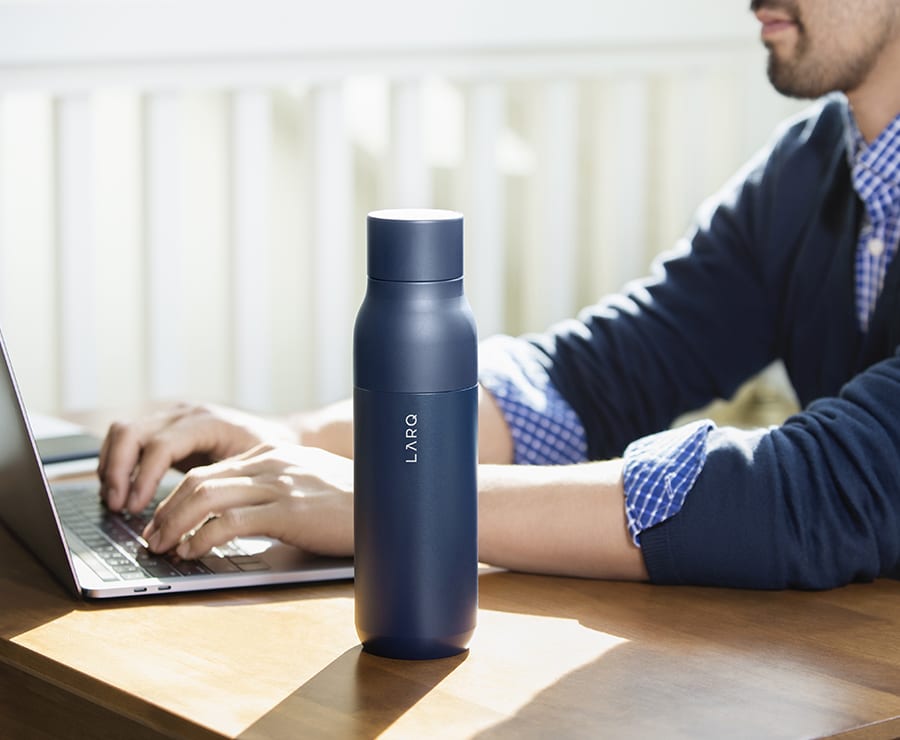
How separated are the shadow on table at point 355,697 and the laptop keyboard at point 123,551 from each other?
0.19 m

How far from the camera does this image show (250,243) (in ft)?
8.13

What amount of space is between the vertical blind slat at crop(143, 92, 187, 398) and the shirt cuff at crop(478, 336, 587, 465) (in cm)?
114

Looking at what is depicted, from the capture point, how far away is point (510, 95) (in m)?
4.46

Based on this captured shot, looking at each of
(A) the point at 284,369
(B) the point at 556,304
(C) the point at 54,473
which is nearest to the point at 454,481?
(C) the point at 54,473

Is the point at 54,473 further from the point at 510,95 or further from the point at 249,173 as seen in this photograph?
the point at 510,95

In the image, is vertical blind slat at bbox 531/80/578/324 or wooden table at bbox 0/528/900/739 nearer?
wooden table at bbox 0/528/900/739

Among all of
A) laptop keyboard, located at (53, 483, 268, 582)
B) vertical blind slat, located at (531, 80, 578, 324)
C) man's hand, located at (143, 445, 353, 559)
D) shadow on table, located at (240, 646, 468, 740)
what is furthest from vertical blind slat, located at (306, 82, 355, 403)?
shadow on table, located at (240, 646, 468, 740)

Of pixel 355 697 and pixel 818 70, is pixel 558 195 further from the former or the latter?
pixel 355 697

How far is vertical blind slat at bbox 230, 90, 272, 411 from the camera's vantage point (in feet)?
8.03

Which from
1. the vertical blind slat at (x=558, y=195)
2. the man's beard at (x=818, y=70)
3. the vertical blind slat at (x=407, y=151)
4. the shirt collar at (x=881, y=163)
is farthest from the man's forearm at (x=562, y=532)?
the vertical blind slat at (x=558, y=195)

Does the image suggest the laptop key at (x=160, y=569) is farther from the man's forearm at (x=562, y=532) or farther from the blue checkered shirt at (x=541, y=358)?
the blue checkered shirt at (x=541, y=358)

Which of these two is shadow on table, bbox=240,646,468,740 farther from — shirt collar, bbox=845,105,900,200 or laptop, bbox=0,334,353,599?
shirt collar, bbox=845,105,900,200

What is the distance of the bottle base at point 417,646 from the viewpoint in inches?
32.2

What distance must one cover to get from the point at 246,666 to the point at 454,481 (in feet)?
0.53
